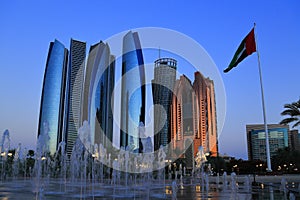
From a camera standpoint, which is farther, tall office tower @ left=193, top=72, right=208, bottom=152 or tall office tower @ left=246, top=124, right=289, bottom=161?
tall office tower @ left=246, top=124, right=289, bottom=161

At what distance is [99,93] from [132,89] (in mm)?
12520

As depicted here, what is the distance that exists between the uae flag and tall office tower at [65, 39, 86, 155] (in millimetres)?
92623

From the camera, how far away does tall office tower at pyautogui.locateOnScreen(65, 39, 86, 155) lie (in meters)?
111

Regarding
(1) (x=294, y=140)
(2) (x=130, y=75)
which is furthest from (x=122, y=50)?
(1) (x=294, y=140)

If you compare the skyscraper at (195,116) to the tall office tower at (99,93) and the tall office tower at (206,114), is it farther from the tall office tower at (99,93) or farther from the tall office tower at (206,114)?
the tall office tower at (99,93)

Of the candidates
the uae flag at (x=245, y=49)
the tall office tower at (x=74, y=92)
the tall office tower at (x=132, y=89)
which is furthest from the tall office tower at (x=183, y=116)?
the uae flag at (x=245, y=49)

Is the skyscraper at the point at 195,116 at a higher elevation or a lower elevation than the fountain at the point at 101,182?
higher

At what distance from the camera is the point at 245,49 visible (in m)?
24.9

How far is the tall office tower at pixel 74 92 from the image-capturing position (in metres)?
111

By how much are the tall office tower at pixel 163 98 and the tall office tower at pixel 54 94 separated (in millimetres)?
36900

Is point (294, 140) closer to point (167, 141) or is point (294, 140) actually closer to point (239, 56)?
point (167, 141)

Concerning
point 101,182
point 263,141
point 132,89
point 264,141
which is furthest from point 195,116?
point 101,182

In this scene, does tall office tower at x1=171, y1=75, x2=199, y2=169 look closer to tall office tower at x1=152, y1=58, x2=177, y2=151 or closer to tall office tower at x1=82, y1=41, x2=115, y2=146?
tall office tower at x1=152, y1=58, x2=177, y2=151

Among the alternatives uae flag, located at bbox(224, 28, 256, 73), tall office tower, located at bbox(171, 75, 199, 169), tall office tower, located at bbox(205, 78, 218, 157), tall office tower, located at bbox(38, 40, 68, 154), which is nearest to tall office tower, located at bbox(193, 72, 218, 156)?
tall office tower, located at bbox(205, 78, 218, 157)
